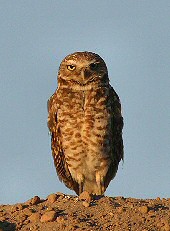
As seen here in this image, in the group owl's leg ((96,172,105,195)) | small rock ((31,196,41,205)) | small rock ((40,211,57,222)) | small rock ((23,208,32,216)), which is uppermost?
owl's leg ((96,172,105,195))

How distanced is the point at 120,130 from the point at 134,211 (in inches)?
148

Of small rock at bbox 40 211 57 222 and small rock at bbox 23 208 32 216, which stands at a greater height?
small rock at bbox 23 208 32 216

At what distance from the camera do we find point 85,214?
29.8 ft

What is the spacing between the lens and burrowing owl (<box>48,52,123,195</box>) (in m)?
12.0

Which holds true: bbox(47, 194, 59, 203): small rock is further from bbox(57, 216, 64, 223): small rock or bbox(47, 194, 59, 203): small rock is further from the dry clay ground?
bbox(57, 216, 64, 223): small rock

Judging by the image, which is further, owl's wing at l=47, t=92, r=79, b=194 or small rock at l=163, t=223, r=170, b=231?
owl's wing at l=47, t=92, r=79, b=194

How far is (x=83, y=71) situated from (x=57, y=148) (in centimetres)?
147

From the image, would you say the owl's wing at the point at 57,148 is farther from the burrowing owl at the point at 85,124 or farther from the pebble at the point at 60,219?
the pebble at the point at 60,219

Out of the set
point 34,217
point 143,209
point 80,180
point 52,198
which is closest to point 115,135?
point 80,180

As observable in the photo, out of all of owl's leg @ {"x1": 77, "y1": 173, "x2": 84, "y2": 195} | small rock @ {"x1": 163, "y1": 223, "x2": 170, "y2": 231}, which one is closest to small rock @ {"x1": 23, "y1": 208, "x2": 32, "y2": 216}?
small rock @ {"x1": 163, "y1": 223, "x2": 170, "y2": 231}

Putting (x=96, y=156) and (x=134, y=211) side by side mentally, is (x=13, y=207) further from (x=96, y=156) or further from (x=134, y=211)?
(x=96, y=156)

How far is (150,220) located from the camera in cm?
888

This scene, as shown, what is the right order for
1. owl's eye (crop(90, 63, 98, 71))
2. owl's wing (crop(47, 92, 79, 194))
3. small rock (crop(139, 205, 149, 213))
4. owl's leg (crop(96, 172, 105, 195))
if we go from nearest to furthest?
small rock (crop(139, 205, 149, 213)) < owl's leg (crop(96, 172, 105, 195)) < owl's wing (crop(47, 92, 79, 194)) < owl's eye (crop(90, 63, 98, 71))

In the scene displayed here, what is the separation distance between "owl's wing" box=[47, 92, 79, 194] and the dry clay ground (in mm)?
2717
